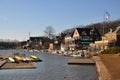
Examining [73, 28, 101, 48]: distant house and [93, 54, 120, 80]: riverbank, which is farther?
[73, 28, 101, 48]: distant house

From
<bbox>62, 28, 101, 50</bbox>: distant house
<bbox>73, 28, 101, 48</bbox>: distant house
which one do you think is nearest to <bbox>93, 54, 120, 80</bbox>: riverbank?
<bbox>62, 28, 101, 50</bbox>: distant house

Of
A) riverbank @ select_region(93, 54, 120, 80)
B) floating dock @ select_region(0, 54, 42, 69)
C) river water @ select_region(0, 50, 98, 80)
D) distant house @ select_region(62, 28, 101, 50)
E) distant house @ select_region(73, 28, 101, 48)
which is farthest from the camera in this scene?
distant house @ select_region(73, 28, 101, 48)

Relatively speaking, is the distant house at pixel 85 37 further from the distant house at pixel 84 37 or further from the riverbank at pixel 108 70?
the riverbank at pixel 108 70

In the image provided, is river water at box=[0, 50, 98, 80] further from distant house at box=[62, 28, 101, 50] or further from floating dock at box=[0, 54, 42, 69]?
distant house at box=[62, 28, 101, 50]

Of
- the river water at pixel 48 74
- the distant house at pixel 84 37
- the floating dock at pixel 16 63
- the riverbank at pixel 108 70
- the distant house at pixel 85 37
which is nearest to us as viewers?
the riverbank at pixel 108 70

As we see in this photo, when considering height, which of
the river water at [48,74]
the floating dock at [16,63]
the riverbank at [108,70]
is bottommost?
the river water at [48,74]

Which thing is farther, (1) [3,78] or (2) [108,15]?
(2) [108,15]

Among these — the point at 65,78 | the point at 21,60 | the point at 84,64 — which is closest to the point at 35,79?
the point at 65,78

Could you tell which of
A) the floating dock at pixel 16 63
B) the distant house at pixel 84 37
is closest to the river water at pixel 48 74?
the floating dock at pixel 16 63

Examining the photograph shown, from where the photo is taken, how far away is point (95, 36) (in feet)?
513

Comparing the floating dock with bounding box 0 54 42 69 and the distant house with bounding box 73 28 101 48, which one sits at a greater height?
the distant house with bounding box 73 28 101 48

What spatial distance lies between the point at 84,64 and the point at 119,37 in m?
52.7

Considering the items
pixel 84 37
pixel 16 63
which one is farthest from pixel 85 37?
pixel 16 63

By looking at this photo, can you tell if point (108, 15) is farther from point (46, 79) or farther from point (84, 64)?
point (46, 79)
